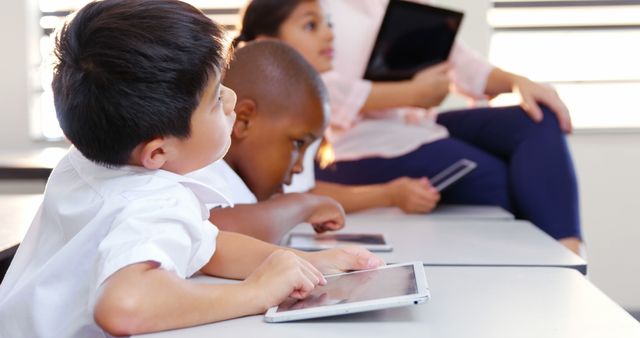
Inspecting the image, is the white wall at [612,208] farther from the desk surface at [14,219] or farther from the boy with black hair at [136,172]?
the boy with black hair at [136,172]

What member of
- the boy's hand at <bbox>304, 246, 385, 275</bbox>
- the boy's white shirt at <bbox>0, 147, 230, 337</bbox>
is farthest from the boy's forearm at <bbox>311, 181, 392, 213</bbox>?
the boy's white shirt at <bbox>0, 147, 230, 337</bbox>

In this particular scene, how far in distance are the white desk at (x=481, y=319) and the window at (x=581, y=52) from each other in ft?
8.48

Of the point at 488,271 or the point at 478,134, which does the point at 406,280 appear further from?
the point at 478,134

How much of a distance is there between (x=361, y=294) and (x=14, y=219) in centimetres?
73

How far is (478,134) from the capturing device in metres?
2.30

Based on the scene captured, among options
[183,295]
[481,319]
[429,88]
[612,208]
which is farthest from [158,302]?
[612,208]

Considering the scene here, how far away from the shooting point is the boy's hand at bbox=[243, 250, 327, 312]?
3.00 feet

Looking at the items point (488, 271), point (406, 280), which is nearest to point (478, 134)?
point (488, 271)

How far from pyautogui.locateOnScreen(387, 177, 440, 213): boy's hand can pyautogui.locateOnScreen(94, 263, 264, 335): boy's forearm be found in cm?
111

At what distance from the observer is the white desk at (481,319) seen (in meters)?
0.83

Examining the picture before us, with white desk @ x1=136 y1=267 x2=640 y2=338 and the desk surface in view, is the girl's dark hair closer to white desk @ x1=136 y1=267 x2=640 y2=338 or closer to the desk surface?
the desk surface

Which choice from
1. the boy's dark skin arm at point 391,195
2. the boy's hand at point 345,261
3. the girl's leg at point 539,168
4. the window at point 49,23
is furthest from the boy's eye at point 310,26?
the window at point 49,23

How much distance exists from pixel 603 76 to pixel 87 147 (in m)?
3.02

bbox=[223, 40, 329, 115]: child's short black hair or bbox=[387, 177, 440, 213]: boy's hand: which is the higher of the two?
bbox=[223, 40, 329, 115]: child's short black hair
